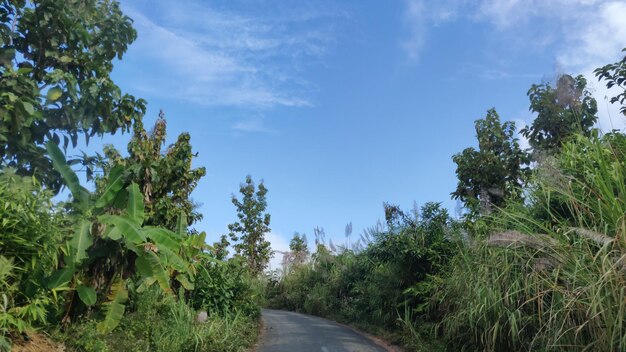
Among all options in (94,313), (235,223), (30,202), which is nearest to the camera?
(30,202)

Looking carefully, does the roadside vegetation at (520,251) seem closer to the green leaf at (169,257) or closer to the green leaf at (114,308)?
the green leaf at (169,257)

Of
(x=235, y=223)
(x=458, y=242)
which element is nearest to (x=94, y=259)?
(x=458, y=242)

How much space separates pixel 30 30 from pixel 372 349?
37.6 ft

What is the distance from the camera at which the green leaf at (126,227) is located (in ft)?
28.5

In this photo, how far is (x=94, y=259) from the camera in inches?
376

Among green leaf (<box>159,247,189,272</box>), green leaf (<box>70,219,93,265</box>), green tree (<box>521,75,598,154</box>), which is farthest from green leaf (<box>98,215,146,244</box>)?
green tree (<box>521,75,598,154</box>)

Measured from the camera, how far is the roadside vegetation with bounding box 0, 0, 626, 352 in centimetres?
727

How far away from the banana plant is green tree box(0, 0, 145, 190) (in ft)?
1.43

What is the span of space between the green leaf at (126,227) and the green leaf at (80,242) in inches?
15.6

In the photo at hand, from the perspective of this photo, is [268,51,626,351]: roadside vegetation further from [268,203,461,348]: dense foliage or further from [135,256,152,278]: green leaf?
[135,256,152,278]: green leaf

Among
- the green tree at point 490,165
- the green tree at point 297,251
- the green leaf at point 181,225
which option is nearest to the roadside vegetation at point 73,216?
the green leaf at point 181,225

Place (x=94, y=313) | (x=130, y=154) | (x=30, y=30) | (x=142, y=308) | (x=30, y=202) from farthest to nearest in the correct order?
(x=130, y=154), (x=142, y=308), (x=94, y=313), (x=30, y=30), (x=30, y=202)

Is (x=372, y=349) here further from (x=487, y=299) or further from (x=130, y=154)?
(x=130, y=154)

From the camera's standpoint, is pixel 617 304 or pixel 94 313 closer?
pixel 617 304
